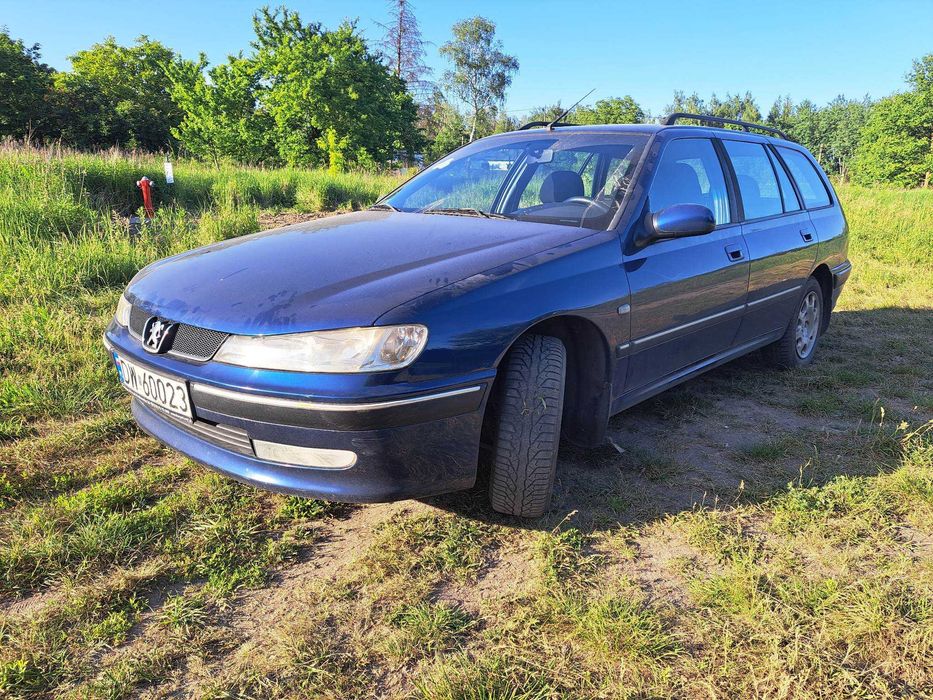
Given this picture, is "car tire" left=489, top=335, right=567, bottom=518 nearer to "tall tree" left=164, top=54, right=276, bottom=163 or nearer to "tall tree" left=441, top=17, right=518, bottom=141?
"tall tree" left=164, top=54, right=276, bottom=163

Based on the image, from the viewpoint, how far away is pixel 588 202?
2732 mm

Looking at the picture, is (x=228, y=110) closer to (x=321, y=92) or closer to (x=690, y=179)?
(x=321, y=92)

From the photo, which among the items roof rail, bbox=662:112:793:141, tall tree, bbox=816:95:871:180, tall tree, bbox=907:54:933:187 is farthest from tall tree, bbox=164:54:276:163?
tall tree, bbox=816:95:871:180

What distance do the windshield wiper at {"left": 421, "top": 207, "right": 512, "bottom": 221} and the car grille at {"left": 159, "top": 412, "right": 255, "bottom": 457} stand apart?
1.52 metres

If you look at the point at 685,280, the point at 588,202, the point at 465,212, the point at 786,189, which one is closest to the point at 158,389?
the point at 465,212

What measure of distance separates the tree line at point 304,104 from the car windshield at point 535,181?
38.7 ft

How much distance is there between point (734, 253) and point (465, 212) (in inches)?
58.9

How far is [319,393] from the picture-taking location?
176 cm

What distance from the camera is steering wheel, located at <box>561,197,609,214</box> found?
2666 millimetres

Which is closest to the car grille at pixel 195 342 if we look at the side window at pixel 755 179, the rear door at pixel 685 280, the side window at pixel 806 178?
the rear door at pixel 685 280

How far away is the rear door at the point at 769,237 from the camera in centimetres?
346

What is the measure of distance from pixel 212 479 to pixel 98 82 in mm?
56152

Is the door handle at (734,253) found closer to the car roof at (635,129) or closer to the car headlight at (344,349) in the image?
the car roof at (635,129)

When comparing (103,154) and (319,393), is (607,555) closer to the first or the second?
(319,393)
